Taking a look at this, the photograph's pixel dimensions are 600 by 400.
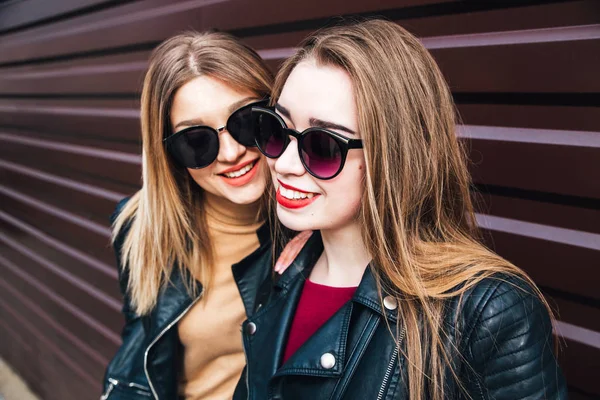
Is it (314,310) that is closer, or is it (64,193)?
(314,310)

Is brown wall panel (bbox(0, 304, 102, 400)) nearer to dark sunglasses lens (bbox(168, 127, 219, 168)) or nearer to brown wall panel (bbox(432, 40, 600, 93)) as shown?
dark sunglasses lens (bbox(168, 127, 219, 168))

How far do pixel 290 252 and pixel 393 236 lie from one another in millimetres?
579

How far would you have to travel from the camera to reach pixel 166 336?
2.06 m

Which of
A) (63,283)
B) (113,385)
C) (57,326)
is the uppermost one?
(113,385)

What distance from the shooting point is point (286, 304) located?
1647 millimetres

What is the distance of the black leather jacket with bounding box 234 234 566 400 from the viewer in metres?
1.18

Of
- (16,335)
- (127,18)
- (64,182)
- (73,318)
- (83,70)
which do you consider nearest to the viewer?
(127,18)

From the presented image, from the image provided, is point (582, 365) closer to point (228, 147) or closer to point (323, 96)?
point (323, 96)

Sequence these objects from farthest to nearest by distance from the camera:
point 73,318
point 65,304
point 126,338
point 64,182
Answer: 1. point 65,304
2. point 73,318
3. point 64,182
4. point 126,338


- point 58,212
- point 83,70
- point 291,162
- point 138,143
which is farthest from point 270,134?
point 58,212

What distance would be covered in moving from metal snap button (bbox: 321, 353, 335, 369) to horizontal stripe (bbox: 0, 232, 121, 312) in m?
3.19

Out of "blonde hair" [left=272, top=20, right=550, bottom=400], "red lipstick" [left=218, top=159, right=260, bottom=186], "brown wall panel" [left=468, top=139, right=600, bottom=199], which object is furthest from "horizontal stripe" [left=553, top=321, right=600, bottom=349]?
"red lipstick" [left=218, top=159, right=260, bottom=186]

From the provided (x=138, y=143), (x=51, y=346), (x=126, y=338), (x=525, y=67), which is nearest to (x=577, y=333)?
(x=525, y=67)

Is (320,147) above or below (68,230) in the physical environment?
above
